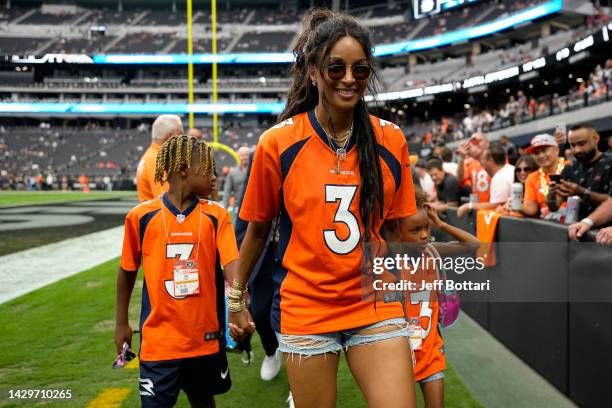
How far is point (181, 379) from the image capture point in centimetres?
262

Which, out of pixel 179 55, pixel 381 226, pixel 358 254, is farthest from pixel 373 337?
pixel 179 55

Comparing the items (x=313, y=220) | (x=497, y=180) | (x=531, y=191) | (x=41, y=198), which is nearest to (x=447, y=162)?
(x=497, y=180)

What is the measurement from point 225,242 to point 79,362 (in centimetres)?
230

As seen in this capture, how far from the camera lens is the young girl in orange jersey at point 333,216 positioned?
1.90 m

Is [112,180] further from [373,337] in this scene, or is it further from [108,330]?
[373,337]

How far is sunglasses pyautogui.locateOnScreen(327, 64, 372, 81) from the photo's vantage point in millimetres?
1957

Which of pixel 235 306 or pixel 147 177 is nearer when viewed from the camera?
pixel 235 306

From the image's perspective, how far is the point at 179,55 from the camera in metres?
58.8

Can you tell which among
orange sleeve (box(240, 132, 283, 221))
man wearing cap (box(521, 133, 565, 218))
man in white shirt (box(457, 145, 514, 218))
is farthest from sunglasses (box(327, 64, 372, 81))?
man in white shirt (box(457, 145, 514, 218))

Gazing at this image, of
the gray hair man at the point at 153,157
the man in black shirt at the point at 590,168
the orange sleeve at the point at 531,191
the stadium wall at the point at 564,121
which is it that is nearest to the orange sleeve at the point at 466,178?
the orange sleeve at the point at 531,191

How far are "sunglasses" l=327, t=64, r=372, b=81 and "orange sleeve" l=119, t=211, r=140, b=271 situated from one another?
1.31 metres

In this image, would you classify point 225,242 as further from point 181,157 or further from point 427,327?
point 427,327

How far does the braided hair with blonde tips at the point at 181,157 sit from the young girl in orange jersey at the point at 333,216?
0.86 m

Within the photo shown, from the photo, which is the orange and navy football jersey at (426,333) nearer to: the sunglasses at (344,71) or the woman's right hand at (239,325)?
the woman's right hand at (239,325)
